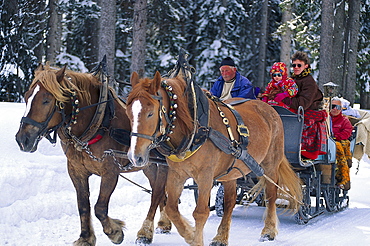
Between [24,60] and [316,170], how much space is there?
39.2 feet

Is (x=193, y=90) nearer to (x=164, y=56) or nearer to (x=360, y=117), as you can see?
(x=360, y=117)

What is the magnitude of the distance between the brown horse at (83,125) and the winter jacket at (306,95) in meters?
2.80

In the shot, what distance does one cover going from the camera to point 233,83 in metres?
6.98

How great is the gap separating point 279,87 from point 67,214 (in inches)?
147

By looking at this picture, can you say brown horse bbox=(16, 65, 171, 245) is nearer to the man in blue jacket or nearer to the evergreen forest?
the man in blue jacket

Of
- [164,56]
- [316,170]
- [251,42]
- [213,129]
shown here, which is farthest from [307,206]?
[251,42]

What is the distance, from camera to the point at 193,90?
4414mm

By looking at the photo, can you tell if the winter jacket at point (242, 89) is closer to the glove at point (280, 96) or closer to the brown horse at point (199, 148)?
the glove at point (280, 96)

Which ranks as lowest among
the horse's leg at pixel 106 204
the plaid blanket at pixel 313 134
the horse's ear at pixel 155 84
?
the horse's leg at pixel 106 204

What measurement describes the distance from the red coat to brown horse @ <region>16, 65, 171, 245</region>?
4.54 metres

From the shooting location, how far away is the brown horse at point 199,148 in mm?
3873

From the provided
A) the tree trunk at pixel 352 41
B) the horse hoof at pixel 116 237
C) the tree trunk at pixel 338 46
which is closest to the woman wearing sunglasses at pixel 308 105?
the horse hoof at pixel 116 237

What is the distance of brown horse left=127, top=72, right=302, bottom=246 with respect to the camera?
12.7ft

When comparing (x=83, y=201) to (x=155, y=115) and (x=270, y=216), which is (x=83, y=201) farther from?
(x=270, y=216)
